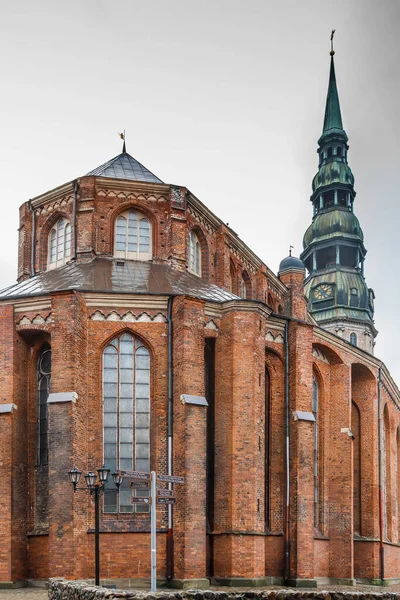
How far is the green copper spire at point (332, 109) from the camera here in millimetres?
79812

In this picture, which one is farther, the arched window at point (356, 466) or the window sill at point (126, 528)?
the arched window at point (356, 466)

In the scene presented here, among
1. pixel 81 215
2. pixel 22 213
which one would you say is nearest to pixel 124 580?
pixel 81 215

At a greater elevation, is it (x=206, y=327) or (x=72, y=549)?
(x=206, y=327)

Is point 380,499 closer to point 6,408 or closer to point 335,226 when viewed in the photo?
point 6,408

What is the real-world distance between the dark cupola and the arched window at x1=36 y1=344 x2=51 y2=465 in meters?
49.2

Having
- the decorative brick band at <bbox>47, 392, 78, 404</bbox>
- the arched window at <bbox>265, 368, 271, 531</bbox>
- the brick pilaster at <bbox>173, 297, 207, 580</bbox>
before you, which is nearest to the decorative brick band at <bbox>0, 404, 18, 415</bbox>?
the decorative brick band at <bbox>47, 392, 78, 404</bbox>

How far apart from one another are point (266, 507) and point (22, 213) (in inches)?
666

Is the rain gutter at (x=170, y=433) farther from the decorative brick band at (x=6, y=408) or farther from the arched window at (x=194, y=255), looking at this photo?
the arched window at (x=194, y=255)

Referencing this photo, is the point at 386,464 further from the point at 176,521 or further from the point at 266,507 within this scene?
the point at 176,521

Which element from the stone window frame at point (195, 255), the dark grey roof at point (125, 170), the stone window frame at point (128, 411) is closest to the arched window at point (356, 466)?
the stone window frame at point (195, 255)

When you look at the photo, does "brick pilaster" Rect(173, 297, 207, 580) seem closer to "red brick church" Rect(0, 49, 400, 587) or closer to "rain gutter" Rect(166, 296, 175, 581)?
"red brick church" Rect(0, 49, 400, 587)

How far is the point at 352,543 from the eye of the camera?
33.6 metres

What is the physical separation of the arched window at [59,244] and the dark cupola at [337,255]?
42885mm

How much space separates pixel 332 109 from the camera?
3177 inches
